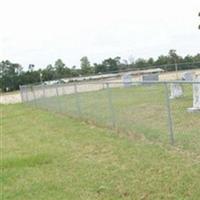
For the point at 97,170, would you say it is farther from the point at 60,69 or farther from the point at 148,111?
the point at 60,69

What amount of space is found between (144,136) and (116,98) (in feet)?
11.1

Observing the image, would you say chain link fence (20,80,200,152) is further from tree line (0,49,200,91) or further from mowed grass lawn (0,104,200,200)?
tree line (0,49,200,91)

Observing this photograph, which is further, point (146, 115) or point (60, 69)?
point (60, 69)

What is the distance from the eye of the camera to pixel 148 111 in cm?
1127

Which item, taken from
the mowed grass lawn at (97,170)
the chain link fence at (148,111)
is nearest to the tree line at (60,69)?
the chain link fence at (148,111)

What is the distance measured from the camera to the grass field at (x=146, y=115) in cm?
971

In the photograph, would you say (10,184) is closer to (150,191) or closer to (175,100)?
(150,191)

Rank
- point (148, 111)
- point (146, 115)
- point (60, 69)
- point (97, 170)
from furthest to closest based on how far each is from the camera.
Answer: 1. point (60, 69)
2. point (146, 115)
3. point (148, 111)
4. point (97, 170)

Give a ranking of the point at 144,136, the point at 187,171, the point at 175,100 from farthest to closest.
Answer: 1. the point at 175,100
2. the point at 144,136
3. the point at 187,171

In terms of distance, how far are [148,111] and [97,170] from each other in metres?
3.60

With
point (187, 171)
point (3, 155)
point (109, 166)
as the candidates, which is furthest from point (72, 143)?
point (187, 171)

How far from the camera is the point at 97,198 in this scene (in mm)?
6348

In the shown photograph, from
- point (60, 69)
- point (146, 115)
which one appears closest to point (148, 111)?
point (146, 115)

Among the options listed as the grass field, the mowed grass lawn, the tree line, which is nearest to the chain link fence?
the grass field
